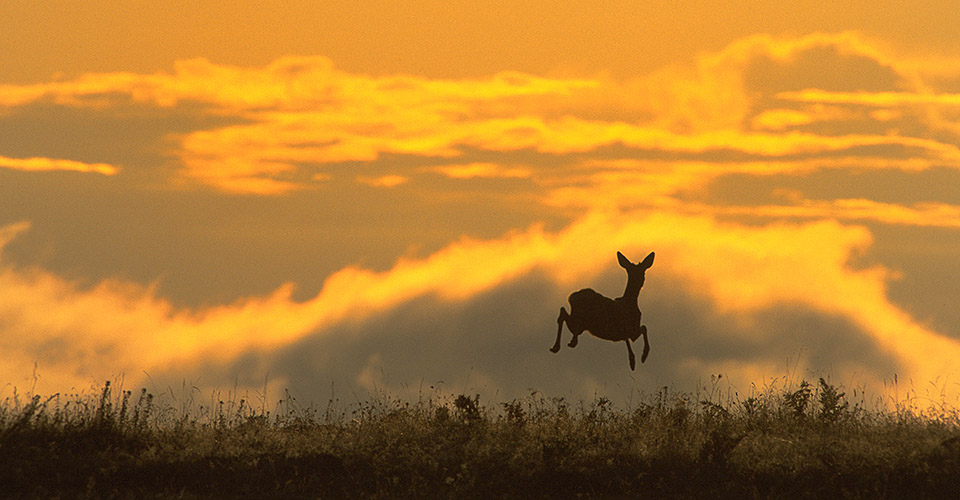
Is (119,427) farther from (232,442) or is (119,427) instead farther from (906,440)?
(906,440)

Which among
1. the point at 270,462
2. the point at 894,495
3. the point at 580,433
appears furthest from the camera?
the point at 580,433

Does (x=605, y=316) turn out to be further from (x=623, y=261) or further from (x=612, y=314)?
(x=623, y=261)

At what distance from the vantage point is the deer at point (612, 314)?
1742 centimetres

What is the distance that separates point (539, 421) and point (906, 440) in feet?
19.9

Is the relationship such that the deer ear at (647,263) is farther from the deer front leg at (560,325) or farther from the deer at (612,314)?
the deer front leg at (560,325)

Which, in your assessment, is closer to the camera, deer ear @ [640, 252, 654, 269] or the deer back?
the deer back

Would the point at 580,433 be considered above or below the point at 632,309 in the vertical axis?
below

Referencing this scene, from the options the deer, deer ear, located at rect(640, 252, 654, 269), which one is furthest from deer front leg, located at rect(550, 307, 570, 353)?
deer ear, located at rect(640, 252, 654, 269)

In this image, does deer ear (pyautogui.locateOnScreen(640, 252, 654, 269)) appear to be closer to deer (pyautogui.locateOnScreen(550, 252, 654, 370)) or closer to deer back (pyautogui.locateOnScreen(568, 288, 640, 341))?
deer (pyautogui.locateOnScreen(550, 252, 654, 370))

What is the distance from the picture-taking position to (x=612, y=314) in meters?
17.4

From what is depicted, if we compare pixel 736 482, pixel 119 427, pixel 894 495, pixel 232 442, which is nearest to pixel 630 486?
pixel 736 482

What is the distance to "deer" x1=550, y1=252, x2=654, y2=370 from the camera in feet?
57.2

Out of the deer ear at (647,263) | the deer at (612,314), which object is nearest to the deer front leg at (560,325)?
the deer at (612,314)

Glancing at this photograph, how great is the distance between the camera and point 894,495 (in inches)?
576
